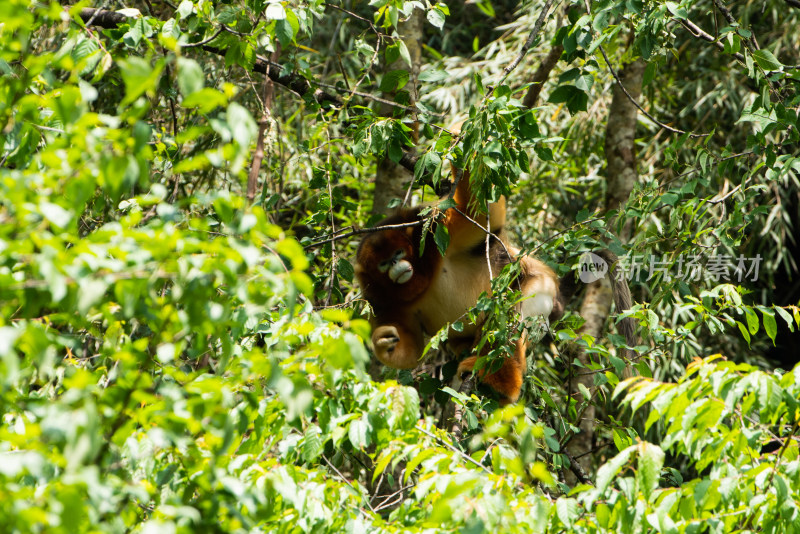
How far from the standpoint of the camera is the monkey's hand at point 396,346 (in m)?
4.18

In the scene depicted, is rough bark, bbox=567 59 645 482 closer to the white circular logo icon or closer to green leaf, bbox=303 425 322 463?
the white circular logo icon

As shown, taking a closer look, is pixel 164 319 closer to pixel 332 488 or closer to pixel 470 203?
pixel 332 488

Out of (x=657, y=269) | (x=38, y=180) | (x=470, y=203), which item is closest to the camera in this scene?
(x=38, y=180)

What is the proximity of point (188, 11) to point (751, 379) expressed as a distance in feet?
7.14

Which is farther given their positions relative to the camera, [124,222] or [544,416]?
[544,416]

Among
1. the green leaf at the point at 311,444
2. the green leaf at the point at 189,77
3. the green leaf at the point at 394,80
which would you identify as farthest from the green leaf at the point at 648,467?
the green leaf at the point at 394,80

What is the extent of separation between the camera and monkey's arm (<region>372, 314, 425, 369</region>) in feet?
13.7

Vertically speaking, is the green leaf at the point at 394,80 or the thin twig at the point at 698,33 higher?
the thin twig at the point at 698,33

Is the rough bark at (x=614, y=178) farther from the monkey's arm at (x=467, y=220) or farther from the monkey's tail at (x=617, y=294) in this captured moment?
the monkey's arm at (x=467, y=220)

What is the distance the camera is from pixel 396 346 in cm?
435

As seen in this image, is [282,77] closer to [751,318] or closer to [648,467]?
[751,318]

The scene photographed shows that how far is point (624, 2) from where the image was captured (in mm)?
2873

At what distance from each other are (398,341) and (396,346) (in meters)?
0.08

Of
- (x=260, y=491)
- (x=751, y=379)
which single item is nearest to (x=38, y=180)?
(x=260, y=491)
